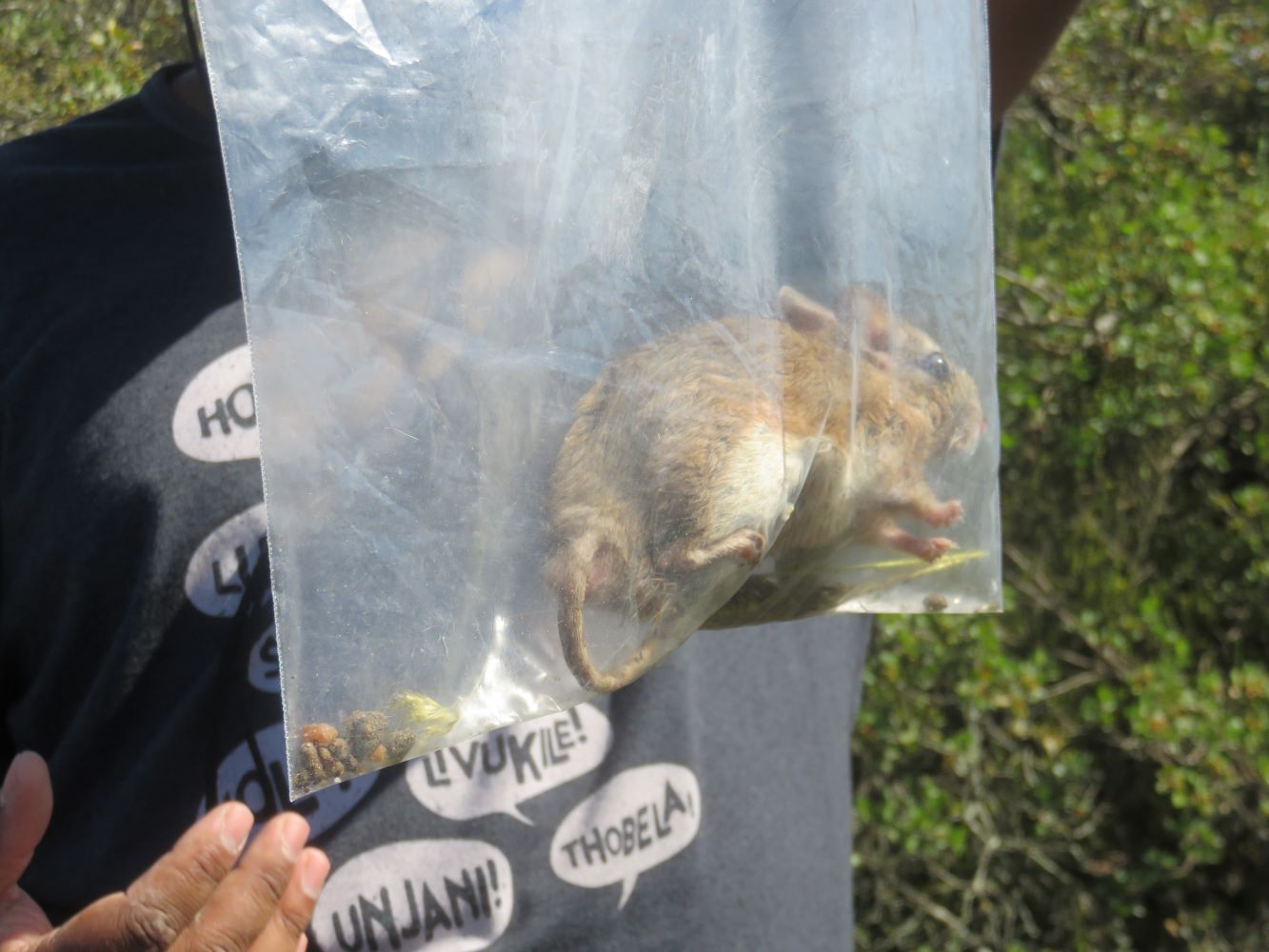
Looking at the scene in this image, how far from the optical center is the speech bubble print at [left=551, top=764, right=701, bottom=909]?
1240 millimetres

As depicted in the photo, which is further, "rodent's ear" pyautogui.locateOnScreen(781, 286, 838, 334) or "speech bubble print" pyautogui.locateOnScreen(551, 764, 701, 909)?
"speech bubble print" pyautogui.locateOnScreen(551, 764, 701, 909)

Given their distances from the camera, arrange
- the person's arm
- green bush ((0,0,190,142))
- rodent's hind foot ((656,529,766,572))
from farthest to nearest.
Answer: green bush ((0,0,190,142)), the person's arm, rodent's hind foot ((656,529,766,572))

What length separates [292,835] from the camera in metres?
0.89

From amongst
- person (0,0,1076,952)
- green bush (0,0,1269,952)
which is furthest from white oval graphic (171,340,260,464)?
green bush (0,0,1269,952)

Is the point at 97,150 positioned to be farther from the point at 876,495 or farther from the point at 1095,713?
the point at 1095,713

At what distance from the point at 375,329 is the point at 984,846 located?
254 cm

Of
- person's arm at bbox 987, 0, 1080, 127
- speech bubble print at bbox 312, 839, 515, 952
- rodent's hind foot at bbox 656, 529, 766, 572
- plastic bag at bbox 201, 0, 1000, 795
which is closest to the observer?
plastic bag at bbox 201, 0, 1000, 795

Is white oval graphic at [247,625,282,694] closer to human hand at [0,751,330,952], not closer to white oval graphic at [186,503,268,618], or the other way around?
white oval graphic at [186,503,268,618]

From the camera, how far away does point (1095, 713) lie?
2.59 m

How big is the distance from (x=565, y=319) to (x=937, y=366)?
1.12 feet

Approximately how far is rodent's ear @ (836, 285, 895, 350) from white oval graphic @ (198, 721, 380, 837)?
712mm

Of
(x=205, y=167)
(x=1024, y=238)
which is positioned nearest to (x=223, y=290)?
(x=205, y=167)

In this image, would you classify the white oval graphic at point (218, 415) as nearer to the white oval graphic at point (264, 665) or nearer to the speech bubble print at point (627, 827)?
the white oval graphic at point (264, 665)

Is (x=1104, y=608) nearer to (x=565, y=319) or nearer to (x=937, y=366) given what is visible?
(x=937, y=366)
